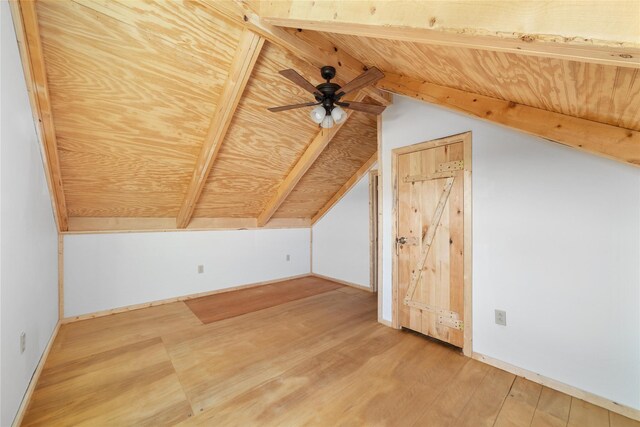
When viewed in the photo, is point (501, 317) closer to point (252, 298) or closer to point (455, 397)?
point (455, 397)

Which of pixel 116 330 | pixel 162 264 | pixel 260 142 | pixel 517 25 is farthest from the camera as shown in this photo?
pixel 162 264

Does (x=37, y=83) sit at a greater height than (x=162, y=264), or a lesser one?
greater

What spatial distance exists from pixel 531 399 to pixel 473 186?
1581 millimetres

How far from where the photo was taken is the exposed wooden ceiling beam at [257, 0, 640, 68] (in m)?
0.65

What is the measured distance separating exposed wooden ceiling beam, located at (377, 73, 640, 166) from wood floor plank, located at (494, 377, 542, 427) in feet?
5.24

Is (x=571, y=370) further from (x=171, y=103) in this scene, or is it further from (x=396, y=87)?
(x=171, y=103)

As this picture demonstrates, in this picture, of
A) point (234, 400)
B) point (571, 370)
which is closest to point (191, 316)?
point (234, 400)

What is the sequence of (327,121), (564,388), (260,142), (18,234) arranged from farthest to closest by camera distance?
(260,142), (327,121), (564,388), (18,234)

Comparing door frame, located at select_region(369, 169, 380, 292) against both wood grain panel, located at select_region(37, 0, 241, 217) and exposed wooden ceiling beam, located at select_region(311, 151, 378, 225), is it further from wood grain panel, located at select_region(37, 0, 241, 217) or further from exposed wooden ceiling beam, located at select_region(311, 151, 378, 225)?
wood grain panel, located at select_region(37, 0, 241, 217)

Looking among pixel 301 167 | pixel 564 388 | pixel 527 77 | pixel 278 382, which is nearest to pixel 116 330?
pixel 278 382

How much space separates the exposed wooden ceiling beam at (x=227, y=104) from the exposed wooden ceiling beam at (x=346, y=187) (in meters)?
2.36

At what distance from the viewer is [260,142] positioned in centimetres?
294

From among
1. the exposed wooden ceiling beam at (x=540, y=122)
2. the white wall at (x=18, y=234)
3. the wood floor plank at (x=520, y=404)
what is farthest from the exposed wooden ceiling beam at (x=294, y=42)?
the wood floor plank at (x=520, y=404)

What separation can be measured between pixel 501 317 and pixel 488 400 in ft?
2.10
